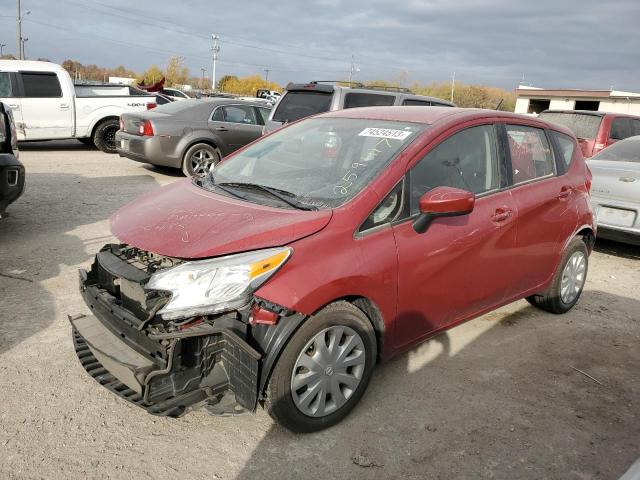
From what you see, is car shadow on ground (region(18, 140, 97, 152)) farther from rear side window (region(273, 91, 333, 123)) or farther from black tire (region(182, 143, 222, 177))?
rear side window (region(273, 91, 333, 123))

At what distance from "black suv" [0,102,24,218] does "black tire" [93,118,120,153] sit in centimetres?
676

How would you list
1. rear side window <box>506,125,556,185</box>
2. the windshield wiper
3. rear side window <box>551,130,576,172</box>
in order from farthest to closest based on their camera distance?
1. rear side window <box>551,130,576,172</box>
2. rear side window <box>506,125,556,185</box>
3. the windshield wiper

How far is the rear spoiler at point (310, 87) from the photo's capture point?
8428 mm

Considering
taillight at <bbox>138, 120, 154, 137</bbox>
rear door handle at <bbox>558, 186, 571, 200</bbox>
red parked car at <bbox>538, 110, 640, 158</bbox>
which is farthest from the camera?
red parked car at <bbox>538, 110, 640, 158</bbox>

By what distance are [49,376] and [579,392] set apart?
3.32 m

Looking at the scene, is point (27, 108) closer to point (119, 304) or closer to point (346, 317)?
point (119, 304)

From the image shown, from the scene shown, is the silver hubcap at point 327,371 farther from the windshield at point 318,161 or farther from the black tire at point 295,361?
the windshield at point 318,161

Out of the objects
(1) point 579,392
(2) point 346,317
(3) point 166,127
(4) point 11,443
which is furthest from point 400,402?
(3) point 166,127

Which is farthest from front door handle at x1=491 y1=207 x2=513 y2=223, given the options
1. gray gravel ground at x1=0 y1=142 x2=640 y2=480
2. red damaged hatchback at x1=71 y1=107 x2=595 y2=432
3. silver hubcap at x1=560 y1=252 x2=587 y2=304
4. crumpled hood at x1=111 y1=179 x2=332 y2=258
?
crumpled hood at x1=111 y1=179 x2=332 y2=258

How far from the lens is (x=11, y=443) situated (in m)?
2.72

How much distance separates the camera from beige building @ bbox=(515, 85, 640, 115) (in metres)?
38.2

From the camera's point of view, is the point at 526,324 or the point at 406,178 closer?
the point at 406,178

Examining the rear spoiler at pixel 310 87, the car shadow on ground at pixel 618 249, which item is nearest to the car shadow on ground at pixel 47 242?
the rear spoiler at pixel 310 87

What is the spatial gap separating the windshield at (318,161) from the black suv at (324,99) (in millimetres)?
4361
